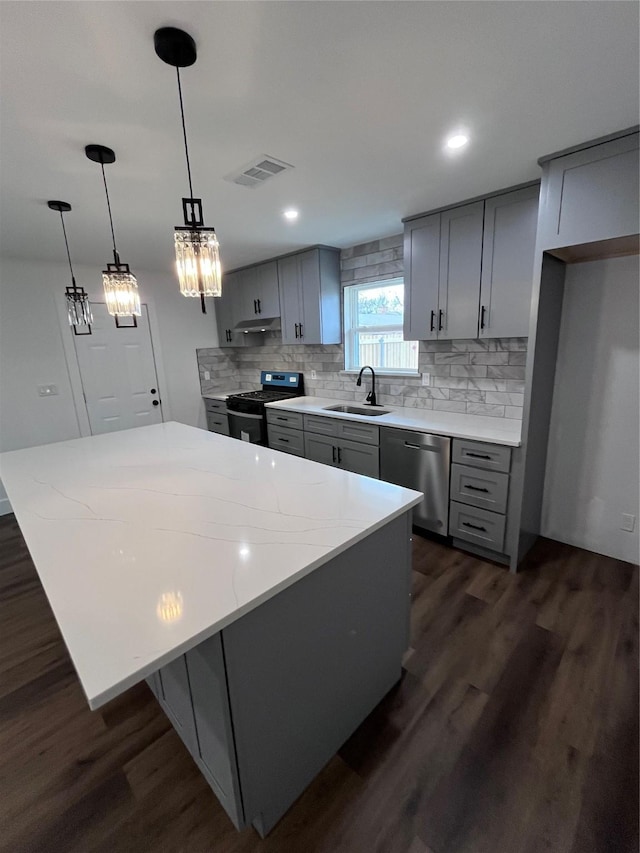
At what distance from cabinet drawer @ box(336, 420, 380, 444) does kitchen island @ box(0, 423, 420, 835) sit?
1264 mm

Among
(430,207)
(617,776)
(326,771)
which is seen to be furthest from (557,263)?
(326,771)

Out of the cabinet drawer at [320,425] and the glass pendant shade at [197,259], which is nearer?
the glass pendant shade at [197,259]

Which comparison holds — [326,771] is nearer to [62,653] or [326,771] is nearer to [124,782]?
[124,782]

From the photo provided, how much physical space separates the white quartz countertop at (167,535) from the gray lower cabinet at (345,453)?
3.75 feet

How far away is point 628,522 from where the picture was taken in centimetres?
240

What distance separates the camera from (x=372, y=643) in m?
1.45

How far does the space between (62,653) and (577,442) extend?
3.33 metres

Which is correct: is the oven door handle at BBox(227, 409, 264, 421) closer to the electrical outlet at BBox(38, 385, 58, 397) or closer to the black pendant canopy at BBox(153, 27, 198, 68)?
the electrical outlet at BBox(38, 385, 58, 397)

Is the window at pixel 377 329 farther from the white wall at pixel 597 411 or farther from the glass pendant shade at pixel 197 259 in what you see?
the glass pendant shade at pixel 197 259

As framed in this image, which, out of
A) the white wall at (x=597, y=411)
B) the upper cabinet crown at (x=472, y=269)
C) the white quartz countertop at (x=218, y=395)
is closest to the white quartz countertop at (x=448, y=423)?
the white wall at (x=597, y=411)

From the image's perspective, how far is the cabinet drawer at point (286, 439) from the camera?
354cm

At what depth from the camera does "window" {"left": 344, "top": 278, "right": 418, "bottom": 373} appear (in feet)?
11.0

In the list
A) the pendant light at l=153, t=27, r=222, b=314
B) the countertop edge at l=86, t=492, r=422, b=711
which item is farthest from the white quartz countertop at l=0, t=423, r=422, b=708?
the pendant light at l=153, t=27, r=222, b=314

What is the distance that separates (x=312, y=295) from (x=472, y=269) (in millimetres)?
1541
